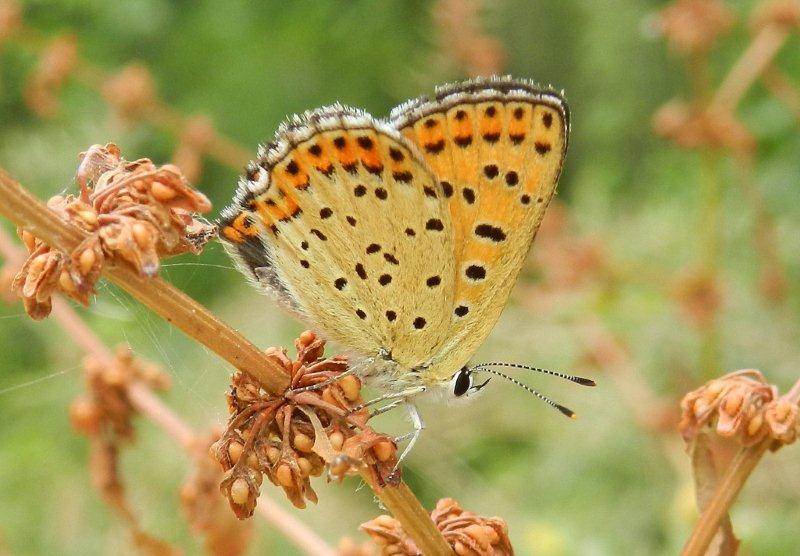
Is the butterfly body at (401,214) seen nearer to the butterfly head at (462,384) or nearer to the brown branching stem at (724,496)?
the butterfly head at (462,384)

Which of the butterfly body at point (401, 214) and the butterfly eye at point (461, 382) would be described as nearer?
the butterfly body at point (401, 214)

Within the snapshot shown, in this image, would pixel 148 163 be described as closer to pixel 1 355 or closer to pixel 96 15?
pixel 1 355

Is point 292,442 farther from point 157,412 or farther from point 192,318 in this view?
point 157,412

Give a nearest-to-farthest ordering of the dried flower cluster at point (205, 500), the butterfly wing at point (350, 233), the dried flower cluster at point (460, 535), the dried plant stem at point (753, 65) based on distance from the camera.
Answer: the dried flower cluster at point (460, 535) < the butterfly wing at point (350, 233) < the dried flower cluster at point (205, 500) < the dried plant stem at point (753, 65)

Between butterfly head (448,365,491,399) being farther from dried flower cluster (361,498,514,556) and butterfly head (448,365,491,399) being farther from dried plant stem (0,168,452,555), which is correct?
dried plant stem (0,168,452,555)

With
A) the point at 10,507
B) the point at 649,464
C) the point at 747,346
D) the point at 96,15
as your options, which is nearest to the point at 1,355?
the point at 10,507

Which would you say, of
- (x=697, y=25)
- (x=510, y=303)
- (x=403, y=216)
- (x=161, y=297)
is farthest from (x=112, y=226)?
(x=510, y=303)

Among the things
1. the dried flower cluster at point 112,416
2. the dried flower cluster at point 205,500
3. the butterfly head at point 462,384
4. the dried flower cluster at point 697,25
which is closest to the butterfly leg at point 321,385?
the dried flower cluster at point 205,500
